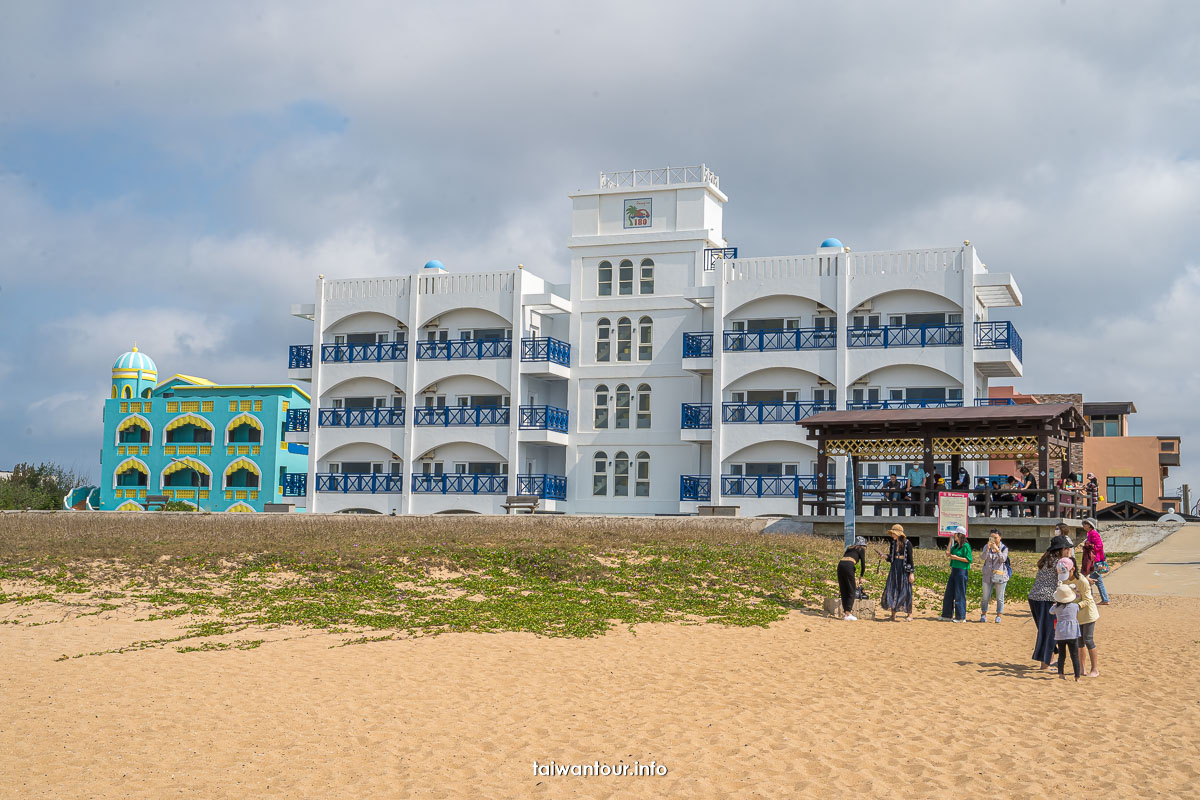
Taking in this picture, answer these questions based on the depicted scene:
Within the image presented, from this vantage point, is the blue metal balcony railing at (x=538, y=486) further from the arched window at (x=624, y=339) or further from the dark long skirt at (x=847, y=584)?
the dark long skirt at (x=847, y=584)

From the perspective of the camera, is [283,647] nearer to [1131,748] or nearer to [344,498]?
[1131,748]

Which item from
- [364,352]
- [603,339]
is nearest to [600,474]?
[603,339]

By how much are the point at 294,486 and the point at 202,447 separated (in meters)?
11.3

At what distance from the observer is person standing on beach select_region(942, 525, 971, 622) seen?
709 inches

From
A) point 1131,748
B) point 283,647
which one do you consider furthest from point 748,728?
point 283,647

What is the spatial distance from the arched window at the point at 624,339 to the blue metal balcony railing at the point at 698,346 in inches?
99.3

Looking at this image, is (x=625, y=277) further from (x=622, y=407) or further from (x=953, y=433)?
(x=953, y=433)

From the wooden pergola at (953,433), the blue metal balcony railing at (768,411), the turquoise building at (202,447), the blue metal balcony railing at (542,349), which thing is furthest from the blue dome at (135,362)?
the wooden pergola at (953,433)

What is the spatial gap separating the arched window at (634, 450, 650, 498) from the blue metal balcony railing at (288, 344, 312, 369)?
1496 cm

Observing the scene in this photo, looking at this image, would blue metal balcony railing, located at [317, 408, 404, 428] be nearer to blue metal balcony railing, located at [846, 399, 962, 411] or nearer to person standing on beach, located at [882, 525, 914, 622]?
blue metal balcony railing, located at [846, 399, 962, 411]

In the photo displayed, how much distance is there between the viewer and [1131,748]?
10.3 metres

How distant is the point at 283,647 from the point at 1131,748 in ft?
33.5

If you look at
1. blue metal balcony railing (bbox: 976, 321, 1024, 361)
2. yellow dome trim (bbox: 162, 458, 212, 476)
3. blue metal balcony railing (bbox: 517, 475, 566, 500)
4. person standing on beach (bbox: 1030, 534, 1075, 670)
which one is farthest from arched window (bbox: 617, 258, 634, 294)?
person standing on beach (bbox: 1030, 534, 1075, 670)

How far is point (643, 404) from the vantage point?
44.2 m
